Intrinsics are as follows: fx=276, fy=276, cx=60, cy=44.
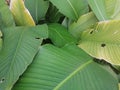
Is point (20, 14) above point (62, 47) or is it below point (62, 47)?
above

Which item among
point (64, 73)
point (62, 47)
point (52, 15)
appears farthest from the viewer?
point (52, 15)

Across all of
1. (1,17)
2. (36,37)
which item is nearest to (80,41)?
(36,37)

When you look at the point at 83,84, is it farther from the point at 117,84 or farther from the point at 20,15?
the point at 20,15

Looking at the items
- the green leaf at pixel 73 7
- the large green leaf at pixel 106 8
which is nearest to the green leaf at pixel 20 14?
the green leaf at pixel 73 7

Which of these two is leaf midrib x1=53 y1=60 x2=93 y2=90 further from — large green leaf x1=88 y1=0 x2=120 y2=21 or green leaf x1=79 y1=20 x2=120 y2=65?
large green leaf x1=88 y1=0 x2=120 y2=21

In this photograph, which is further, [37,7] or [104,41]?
[37,7]

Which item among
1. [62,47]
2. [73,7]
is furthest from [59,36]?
[73,7]

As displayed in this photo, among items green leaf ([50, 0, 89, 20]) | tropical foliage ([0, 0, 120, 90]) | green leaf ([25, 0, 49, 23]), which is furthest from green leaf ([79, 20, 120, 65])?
green leaf ([25, 0, 49, 23])

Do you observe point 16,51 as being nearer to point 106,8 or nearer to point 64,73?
point 64,73
